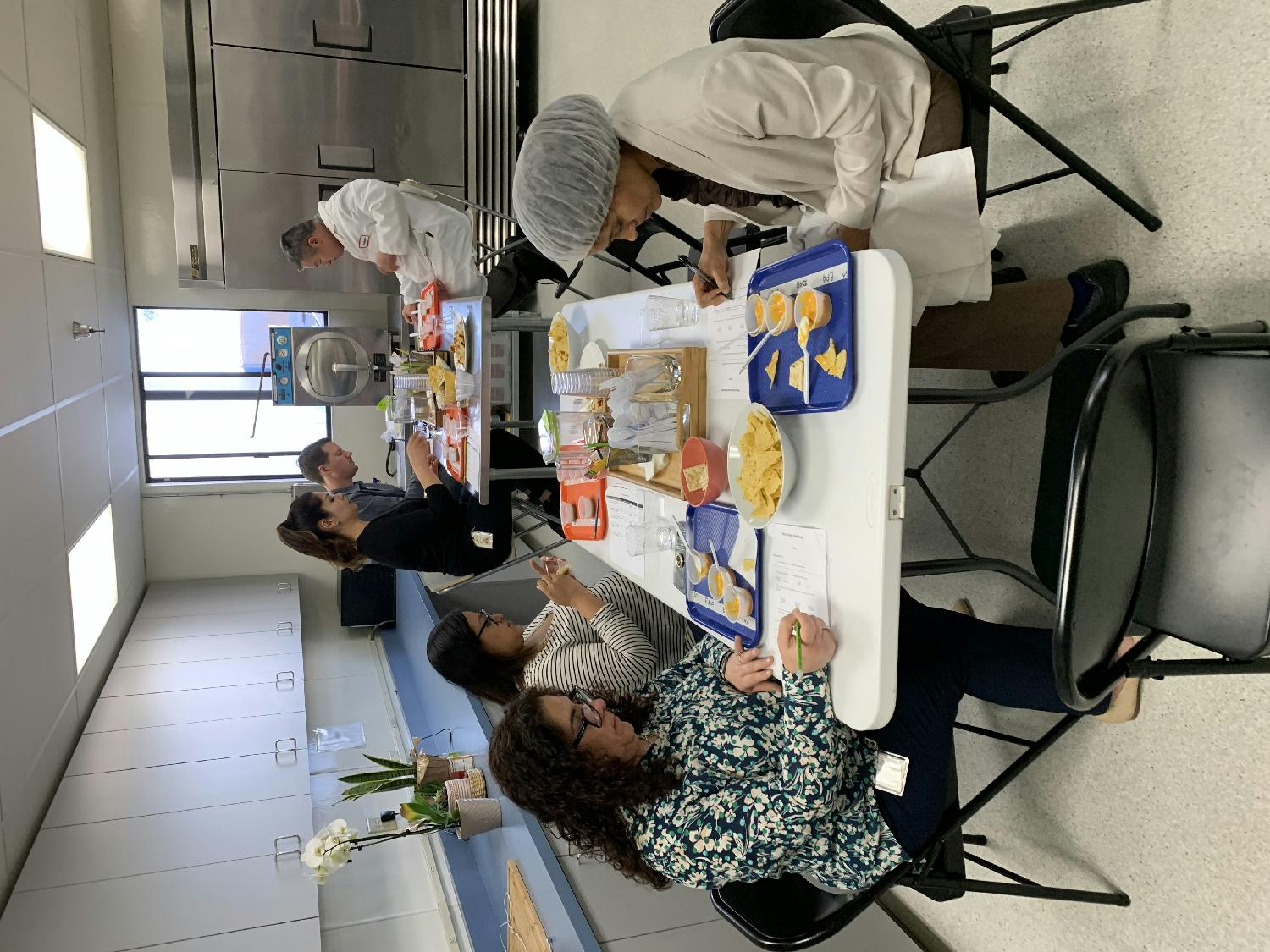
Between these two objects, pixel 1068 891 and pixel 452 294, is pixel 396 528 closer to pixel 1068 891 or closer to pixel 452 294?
pixel 452 294

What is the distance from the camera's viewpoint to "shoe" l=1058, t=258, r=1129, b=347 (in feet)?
5.33

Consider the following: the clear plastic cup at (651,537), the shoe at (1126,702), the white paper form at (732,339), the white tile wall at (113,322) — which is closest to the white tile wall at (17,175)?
the white tile wall at (113,322)

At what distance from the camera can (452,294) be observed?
315cm

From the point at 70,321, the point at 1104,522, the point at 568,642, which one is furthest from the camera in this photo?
the point at 70,321

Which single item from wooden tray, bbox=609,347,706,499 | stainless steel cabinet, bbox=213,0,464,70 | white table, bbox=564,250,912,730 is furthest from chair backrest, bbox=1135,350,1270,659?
stainless steel cabinet, bbox=213,0,464,70

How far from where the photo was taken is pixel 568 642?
8.11 ft

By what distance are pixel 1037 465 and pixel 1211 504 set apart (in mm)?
848

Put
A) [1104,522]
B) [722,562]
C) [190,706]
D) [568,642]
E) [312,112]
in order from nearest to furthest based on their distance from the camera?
[1104,522], [722,562], [568,642], [312,112], [190,706]

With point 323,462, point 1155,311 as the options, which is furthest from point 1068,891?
point 323,462

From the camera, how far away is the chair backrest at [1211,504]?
98 centimetres

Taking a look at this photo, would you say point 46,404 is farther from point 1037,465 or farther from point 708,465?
point 1037,465

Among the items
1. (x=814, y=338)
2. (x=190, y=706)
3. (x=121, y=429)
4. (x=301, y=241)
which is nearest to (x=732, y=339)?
(x=814, y=338)

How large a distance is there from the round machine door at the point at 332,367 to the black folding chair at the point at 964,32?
3901 millimetres

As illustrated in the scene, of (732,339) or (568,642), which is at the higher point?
(732,339)
